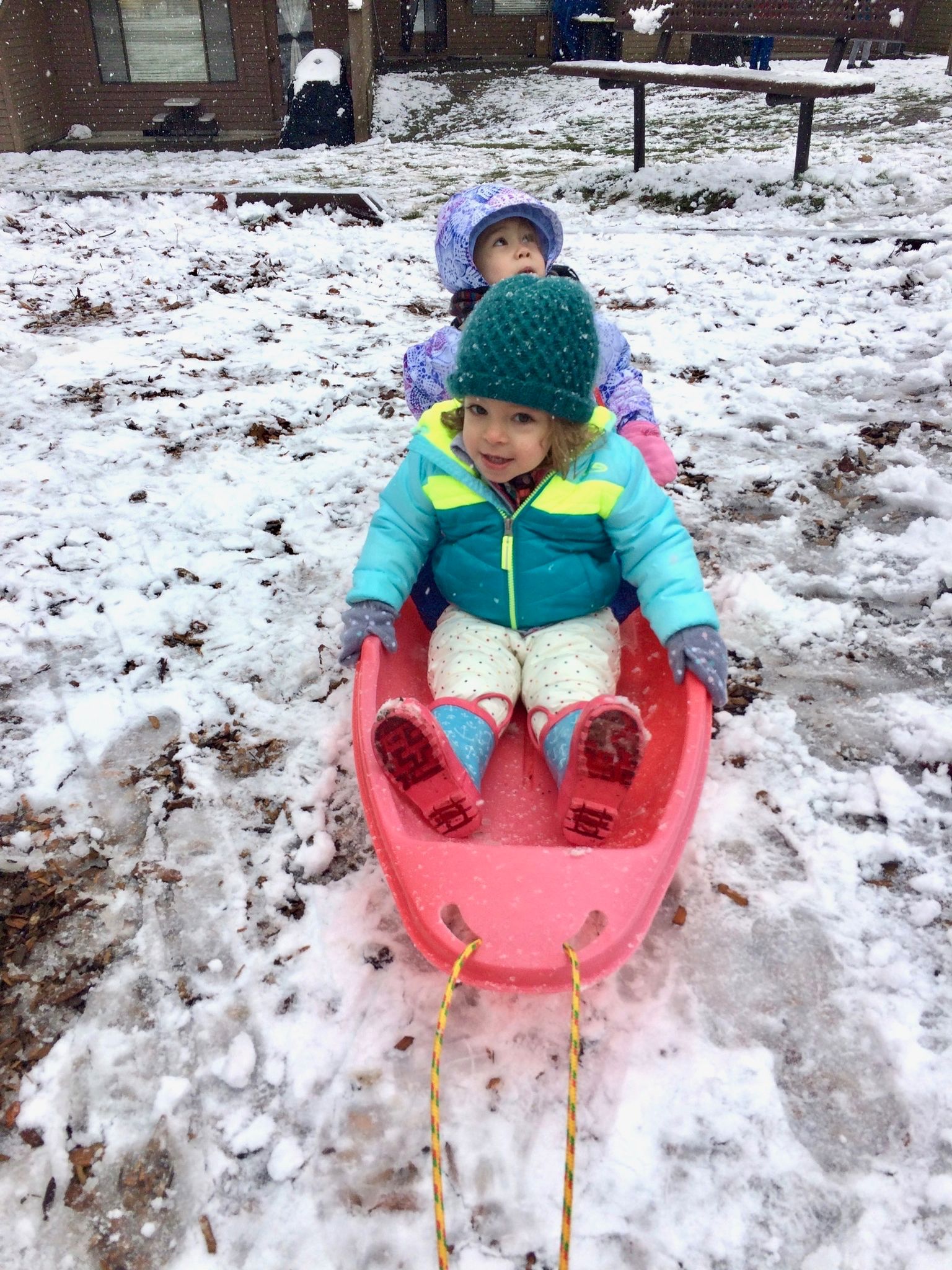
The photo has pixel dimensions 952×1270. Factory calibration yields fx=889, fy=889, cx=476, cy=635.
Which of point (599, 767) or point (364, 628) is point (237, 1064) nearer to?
point (599, 767)

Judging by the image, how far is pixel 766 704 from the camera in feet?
7.31

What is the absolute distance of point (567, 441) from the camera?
77.4 inches

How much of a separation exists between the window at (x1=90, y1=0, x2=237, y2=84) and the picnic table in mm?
5737

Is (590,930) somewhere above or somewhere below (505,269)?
below

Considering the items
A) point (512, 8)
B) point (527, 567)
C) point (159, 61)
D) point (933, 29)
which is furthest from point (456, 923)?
point (933, 29)

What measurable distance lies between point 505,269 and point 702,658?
146cm

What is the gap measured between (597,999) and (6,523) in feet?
8.27

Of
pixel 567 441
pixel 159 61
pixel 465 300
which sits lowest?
pixel 567 441

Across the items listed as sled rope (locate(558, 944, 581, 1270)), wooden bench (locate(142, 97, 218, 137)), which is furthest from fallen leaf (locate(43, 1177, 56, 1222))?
wooden bench (locate(142, 97, 218, 137))

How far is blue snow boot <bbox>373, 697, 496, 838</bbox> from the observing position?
1.65 m

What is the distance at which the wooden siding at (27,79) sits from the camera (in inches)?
396

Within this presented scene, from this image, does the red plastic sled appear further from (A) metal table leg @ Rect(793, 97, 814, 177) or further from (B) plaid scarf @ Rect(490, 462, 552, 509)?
(A) metal table leg @ Rect(793, 97, 814, 177)

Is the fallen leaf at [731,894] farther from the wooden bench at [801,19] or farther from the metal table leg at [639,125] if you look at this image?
the wooden bench at [801,19]

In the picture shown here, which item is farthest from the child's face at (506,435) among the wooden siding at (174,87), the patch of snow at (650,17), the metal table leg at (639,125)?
the wooden siding at (174,87)
